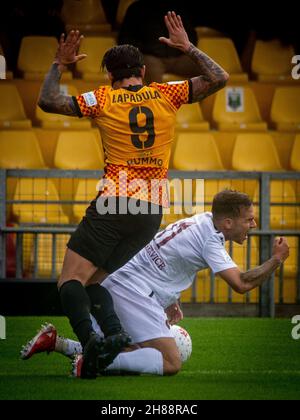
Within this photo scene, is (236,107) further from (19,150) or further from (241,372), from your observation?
(241,372)

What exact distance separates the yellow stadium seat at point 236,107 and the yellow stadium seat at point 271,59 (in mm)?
719

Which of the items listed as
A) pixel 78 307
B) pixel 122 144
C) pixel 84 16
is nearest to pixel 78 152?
pixel 84 16

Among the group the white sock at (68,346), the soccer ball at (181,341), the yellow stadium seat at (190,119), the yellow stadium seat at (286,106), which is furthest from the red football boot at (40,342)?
the yellow stadium seat at (286,106)

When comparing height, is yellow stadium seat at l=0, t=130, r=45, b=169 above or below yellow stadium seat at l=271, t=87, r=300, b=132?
below

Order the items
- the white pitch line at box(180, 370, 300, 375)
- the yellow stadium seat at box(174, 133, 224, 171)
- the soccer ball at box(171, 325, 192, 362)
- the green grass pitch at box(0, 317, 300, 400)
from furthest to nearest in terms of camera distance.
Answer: the yellow stadium seat at box(174, 133, 224, 171), the soccer ball at box(171, 325, 192, 362), the white pitch line at box(180, 370, 300, 375), the green grass pitch at box(0, 317, 300, 400)

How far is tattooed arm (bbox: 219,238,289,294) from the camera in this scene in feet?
23.8

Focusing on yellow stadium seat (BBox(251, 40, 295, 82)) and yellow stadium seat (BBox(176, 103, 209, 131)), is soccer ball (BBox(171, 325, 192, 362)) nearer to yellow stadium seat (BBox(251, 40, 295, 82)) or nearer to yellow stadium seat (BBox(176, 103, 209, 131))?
yellow stadium seat (BBox(176, 103, 209, 131))

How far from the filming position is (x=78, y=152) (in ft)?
45.6

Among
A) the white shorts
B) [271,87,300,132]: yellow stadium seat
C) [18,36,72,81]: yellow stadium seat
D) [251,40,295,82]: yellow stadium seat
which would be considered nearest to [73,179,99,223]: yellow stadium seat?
[18,36,72,81]: yellow stadium seat

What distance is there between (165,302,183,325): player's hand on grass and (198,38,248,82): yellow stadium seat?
7658 mm

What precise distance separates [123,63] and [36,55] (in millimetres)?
8000

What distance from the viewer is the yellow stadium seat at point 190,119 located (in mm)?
14352

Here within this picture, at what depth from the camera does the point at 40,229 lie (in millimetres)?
11555

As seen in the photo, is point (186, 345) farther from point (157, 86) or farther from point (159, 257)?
point (157, 86)
